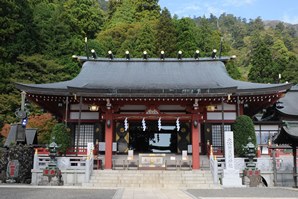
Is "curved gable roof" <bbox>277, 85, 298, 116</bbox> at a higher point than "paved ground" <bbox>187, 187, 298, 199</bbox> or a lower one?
higher

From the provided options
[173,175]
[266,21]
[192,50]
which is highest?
[266,21]

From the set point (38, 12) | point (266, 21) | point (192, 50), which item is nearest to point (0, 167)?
point (38, 12)

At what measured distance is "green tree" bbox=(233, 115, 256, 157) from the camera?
17500 millimetres

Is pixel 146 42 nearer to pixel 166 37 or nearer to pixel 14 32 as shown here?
pixel 166 37

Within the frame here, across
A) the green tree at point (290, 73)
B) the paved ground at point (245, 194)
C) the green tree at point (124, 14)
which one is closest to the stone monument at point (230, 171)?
the paved ground at point (245, 194)

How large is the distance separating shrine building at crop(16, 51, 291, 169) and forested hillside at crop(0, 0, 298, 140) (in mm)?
12963

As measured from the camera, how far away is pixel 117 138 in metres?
20.4

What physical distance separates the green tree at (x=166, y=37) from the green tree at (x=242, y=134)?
1104 inches

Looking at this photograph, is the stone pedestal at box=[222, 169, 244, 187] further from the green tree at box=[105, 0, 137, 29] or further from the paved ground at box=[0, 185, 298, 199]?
the green tree at box=[105, 0, 137, 29]

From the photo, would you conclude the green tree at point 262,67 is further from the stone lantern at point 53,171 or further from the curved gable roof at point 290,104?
the stone lantern at point 53,171

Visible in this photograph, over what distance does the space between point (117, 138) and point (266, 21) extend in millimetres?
176911

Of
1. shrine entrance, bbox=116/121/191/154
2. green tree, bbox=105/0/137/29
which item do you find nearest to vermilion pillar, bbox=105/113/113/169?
shrine entrance, bbox=116/121/191/154

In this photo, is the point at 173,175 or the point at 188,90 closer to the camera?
the point at 173,175

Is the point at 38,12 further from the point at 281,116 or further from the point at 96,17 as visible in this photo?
the point at 281,116
